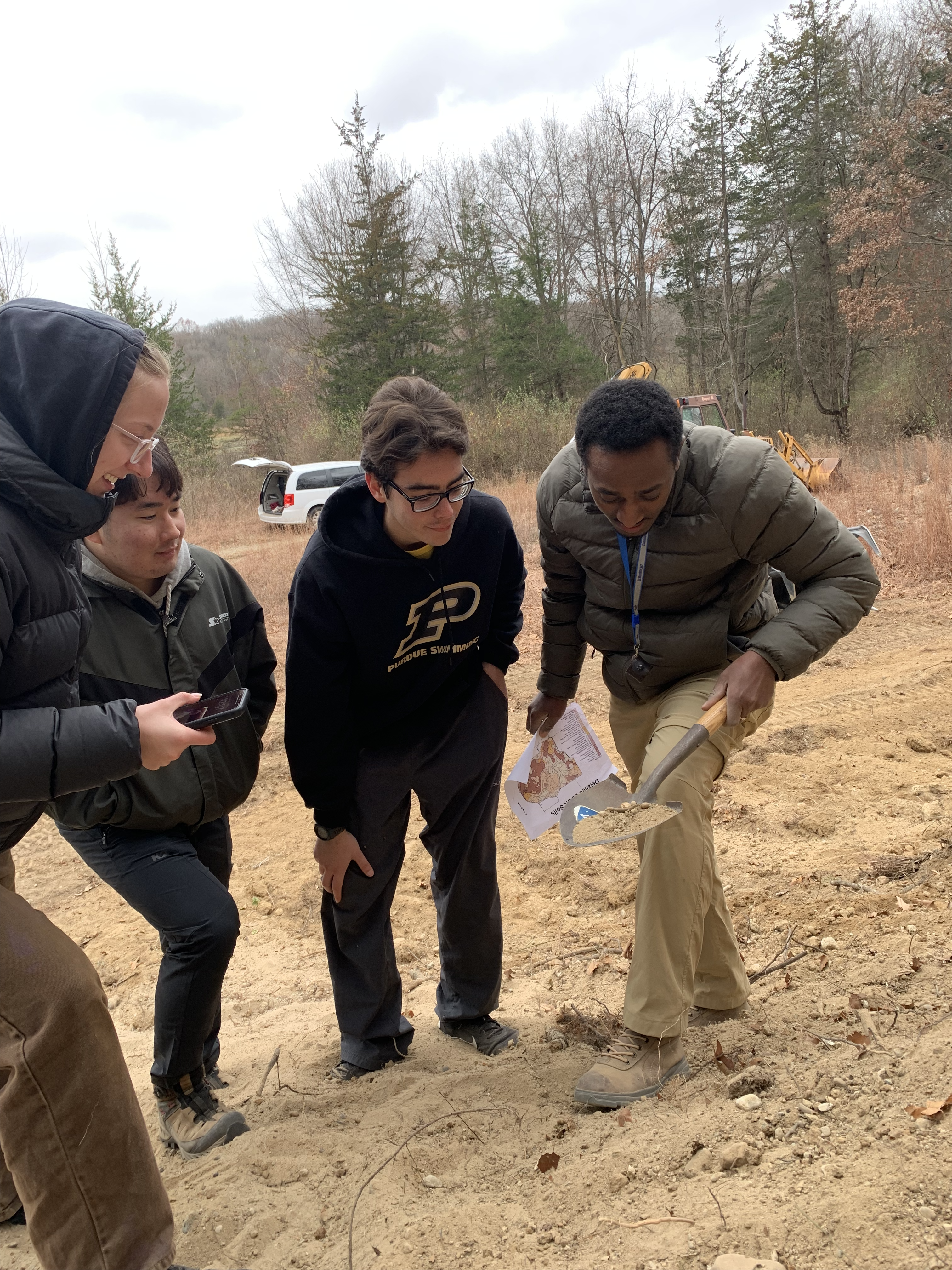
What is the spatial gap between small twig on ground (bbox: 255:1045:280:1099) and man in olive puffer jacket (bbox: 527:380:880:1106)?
1140 mm

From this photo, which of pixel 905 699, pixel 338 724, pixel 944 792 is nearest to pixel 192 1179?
pixel 338 724

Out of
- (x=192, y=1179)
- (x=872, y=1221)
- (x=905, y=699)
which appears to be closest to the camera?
(x=872, y=1221)

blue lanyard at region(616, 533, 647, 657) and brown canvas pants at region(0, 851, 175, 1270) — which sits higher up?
blue lanyard at region(616, 533, 647, 657)

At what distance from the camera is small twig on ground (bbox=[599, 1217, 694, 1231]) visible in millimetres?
1861

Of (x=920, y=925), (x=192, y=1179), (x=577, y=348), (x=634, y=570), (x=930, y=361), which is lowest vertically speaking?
(x=192, y=1179)

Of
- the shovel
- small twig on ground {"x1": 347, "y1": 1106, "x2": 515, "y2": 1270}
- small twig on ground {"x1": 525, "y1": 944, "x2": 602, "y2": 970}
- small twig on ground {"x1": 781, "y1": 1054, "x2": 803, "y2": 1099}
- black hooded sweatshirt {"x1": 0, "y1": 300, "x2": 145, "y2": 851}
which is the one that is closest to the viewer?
black hooded sweatshirt {"x1": 0, "y1": 300, "x2": 145, "y2": 851}

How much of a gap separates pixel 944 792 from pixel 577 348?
27978mm

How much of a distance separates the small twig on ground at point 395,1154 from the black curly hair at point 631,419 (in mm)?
1928

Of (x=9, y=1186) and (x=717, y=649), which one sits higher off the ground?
(x=717, y=649)

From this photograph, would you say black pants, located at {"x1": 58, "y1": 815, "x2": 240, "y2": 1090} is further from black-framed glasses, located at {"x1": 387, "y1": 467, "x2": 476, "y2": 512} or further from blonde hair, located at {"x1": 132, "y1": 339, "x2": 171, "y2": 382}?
blonde hair, located at {"x1": 132, "y1": 339, "x2": 171, "y2": 382}

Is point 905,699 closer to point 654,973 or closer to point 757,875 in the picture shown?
point 757,875

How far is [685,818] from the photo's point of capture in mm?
2377

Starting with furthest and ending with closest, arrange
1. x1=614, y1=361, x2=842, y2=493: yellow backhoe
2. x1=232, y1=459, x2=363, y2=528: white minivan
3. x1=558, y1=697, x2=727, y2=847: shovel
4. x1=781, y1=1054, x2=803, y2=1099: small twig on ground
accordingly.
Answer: x1=232, y1=459, x2=363, y2=528: white minivan → x1=614, y1=361, x2=842, y2=493: yellow backhoe → x1=558, y1=697, x2=727, y2=847: shovel → x1=781, y1=1054, x2=803, y2=1099: small twig on ground

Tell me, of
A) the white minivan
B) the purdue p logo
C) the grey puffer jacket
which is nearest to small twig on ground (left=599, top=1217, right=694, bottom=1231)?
the grey puffer jacket
